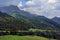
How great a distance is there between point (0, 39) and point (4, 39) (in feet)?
9.65

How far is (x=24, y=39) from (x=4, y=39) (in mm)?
15984

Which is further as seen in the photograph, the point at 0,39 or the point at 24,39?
the point at 24,39

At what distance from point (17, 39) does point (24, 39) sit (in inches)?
219

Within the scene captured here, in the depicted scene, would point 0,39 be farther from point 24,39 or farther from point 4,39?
point 24,39

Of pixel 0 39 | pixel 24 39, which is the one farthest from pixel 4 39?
pixel 24 39

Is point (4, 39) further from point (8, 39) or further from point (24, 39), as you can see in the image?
point (24, 39)

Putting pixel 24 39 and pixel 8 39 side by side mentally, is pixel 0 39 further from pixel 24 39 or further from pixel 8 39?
pixel 24 39

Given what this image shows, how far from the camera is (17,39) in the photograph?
468 feet

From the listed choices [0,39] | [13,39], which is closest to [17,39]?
[13,39]

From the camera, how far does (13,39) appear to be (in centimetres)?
14100

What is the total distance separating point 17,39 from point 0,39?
44.0ft

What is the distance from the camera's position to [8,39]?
13850 centimetres

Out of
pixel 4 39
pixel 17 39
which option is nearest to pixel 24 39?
pixel 17 39

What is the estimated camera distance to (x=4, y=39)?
448 feet
